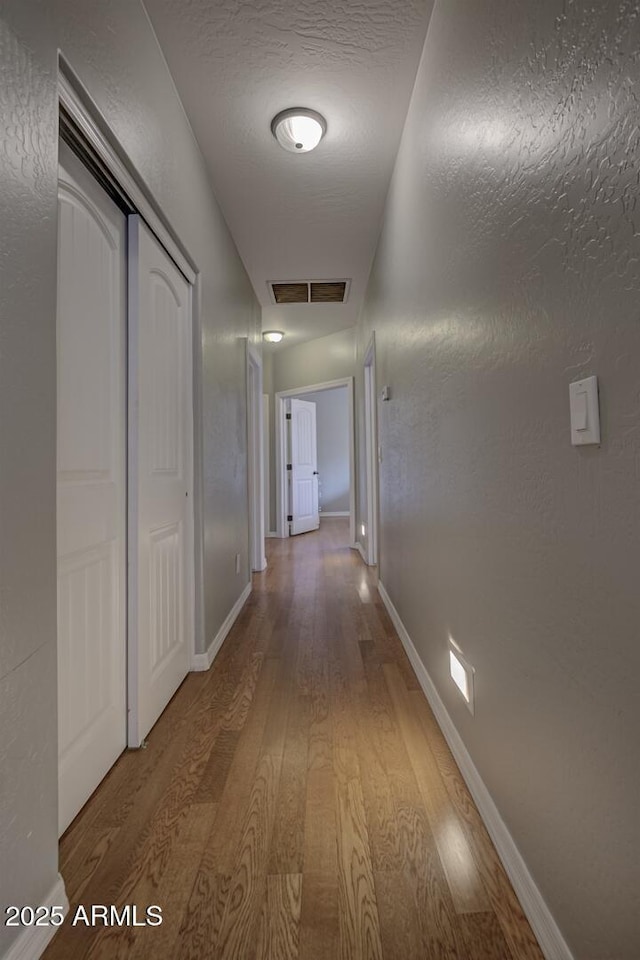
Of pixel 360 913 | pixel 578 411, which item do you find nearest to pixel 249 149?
pixel 578 411

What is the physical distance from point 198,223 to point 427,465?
1.62m

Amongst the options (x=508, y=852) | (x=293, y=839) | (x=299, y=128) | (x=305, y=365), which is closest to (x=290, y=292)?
(x=305, y=365)

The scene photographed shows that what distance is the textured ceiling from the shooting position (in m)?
1.61

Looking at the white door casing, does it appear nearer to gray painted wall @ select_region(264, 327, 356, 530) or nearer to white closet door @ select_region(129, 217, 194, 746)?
gray painted wall @ select_region(264, 327, 356, 530)

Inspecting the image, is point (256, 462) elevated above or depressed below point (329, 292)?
below

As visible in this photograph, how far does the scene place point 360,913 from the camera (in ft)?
3.25

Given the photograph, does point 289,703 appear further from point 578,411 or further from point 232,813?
point 578,411

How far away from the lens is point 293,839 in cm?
119

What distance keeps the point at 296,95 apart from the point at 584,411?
2.02 meters

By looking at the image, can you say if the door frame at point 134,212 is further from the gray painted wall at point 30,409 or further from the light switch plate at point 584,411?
the light switch plate at point 584,411

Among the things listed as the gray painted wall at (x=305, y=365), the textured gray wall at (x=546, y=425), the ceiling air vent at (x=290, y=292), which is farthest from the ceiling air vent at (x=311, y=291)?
the textured gray wall at (x=546, y=425)

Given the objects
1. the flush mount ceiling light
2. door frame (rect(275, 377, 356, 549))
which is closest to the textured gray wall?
the flush mount ceiling light

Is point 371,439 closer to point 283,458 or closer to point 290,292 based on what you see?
point 290,292

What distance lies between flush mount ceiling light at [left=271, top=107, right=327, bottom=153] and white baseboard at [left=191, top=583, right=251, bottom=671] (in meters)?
2.45
